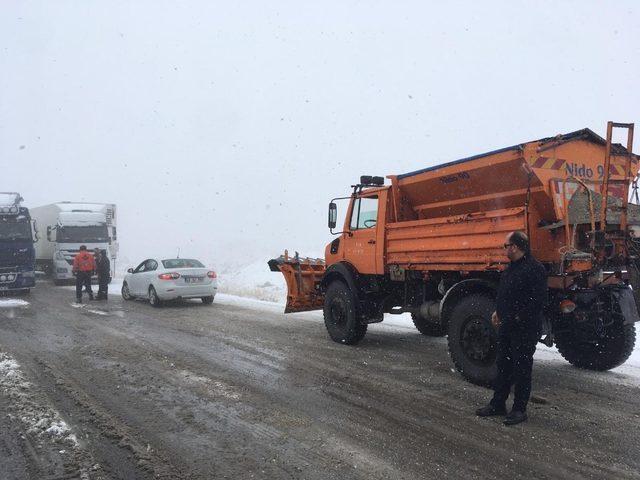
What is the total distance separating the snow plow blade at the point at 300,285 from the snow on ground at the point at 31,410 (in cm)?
440

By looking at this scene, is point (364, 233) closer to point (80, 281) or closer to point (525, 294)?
point (525, 294)

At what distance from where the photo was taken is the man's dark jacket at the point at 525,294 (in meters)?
4.38

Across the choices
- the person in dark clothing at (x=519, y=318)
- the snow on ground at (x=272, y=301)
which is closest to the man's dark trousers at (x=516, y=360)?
the person in dark clothing at (x=519, y=318)

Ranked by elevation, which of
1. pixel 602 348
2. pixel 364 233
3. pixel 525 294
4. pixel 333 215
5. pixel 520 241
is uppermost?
pixel 333 215

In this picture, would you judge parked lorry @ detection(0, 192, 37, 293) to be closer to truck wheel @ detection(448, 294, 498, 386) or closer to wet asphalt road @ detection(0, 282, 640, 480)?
wet asphalt road @ detection(0, 282, 640, 480)

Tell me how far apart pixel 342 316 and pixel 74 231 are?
53.4 feet

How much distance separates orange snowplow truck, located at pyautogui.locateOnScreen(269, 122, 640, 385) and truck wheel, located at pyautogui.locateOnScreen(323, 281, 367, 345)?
751 mm

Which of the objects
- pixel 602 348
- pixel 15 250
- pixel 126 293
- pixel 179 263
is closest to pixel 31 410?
pixel 602 348

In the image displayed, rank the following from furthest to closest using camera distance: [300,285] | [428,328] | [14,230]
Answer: [14,230], [300,285], [428,328]

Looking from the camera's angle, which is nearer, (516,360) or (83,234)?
(516,360)

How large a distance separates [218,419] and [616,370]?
199 inches

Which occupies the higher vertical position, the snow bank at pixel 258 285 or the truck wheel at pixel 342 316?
the truck wheel at pixel 342 316

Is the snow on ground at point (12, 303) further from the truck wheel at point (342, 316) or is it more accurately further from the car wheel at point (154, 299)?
the truck wheel at point (342, 316)

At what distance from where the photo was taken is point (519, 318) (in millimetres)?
4410
